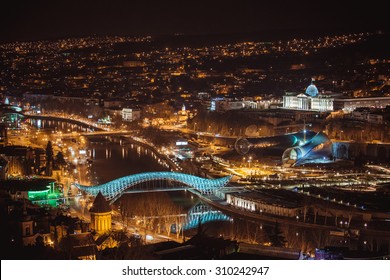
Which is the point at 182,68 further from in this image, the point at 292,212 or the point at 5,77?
the point at 292,212

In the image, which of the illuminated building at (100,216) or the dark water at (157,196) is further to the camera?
the dark water at (157,196)

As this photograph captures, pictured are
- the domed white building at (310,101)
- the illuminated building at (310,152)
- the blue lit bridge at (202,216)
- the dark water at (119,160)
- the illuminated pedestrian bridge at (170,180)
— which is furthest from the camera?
the domed white building at (310,101)

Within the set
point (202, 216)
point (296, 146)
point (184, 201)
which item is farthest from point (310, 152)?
point (202, 216)

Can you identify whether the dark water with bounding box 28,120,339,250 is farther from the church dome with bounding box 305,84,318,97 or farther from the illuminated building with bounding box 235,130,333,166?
the church dome with bounding box 305,84,318,97

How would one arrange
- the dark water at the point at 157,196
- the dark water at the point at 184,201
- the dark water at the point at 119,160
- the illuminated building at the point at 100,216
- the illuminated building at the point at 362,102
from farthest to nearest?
the illuminated building at the point at 362,102 < the dark water at the point at 119,160 < the dark water at the point at 157,196 < the dark water at the point at 184,201 < the illuminated building at the point at 100,216

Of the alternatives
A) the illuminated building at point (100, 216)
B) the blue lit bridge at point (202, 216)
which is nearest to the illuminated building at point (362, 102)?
the blue lit bridge at point (202, 216)

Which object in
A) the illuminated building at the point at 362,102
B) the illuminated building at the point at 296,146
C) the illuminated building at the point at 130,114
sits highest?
the illuminated building at the point at 362,102

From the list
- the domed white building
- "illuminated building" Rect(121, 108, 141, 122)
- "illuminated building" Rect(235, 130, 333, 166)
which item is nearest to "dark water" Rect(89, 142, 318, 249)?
"illuminated building" Rect(235, 130, 333, 166)

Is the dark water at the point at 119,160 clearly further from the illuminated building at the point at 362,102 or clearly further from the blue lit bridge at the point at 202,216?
the illuminated building at the point at 362,102

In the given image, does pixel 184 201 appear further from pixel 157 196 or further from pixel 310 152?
pixel 310 152

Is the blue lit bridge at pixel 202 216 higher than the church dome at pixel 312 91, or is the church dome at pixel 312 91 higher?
the church dome at pixel 312 91
